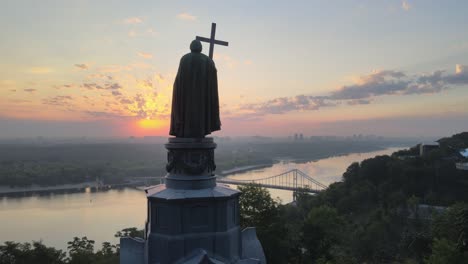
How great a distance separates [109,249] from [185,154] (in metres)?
11.2

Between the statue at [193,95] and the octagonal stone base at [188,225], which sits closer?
the octagonal stone base at [188,225]

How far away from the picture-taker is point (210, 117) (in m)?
4.69

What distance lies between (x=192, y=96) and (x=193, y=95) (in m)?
0.02

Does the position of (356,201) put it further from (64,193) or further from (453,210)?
(64,193)

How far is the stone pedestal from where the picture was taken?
4016 mm

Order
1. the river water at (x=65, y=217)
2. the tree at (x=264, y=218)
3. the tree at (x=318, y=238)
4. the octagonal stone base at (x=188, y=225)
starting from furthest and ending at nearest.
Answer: the river water at (x=65, y=217) → the tree at (x=318, y=238) → the tree at (x=264, y=218) → the octagonal stone base at (x=188, y=225)

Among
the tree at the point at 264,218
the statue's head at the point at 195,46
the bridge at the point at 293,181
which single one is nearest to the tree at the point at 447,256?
the tree at the point at 264,218

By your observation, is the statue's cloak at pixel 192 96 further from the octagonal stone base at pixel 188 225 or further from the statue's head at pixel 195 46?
the octagonal stone base at pixel 188 225

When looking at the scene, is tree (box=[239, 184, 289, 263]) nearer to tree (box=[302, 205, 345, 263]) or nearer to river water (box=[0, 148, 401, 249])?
tree (box=[302, 205, 345, 263])

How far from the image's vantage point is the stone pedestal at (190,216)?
13.2 ft

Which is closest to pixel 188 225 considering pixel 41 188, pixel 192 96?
pixel 192 96

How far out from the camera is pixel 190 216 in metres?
4.10

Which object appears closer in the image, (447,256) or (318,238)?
(447,256)

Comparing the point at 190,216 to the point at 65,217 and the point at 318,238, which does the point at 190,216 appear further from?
the point at 65,217
